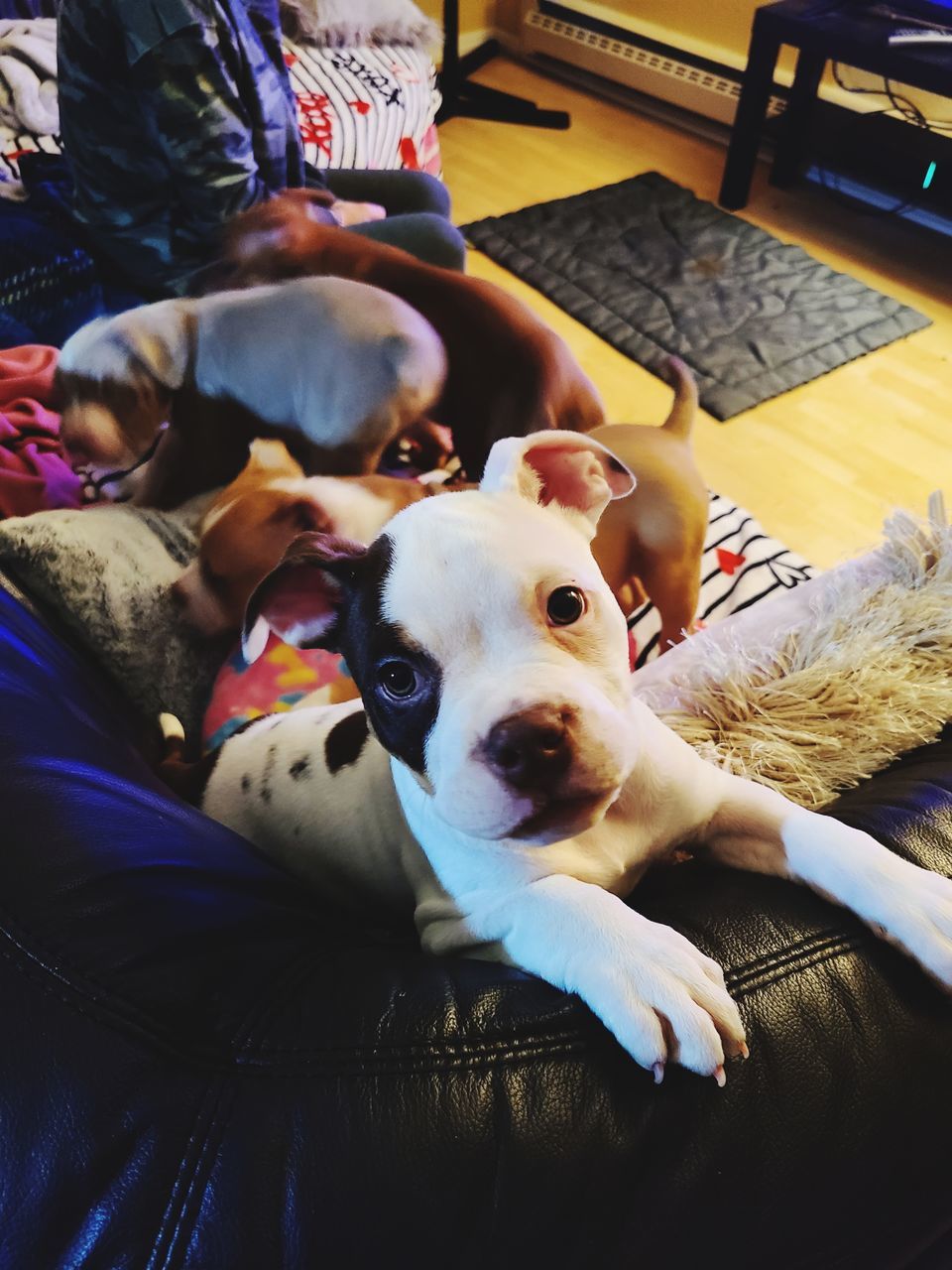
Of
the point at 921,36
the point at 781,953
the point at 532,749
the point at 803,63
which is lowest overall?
the point at 781,953

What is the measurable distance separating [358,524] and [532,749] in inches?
25.0

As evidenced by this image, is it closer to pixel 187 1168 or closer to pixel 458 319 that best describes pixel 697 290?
pixel 458 319

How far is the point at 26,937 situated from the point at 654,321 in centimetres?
292

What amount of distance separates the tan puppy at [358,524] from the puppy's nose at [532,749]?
1.71 ft

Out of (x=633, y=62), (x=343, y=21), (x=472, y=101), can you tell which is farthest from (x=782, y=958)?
(x=633, y=62)

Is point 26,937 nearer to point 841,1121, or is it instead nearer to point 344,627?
point 344,627

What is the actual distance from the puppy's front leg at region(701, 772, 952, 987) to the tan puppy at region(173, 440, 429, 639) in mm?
632

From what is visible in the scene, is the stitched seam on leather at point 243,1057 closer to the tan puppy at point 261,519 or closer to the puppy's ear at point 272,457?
the tan puppy at point 261,519

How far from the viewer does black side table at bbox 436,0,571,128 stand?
449 cm

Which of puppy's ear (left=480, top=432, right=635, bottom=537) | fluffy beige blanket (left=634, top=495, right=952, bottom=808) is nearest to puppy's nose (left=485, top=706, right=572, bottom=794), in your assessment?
puppy's ear (left=480, top=432, right=635, bottom=537)

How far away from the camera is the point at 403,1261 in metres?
0.56

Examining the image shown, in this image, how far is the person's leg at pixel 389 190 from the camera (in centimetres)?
199

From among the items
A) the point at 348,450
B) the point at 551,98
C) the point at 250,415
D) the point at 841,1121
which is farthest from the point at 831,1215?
the point at 551,98

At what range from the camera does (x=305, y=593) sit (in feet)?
3.27
